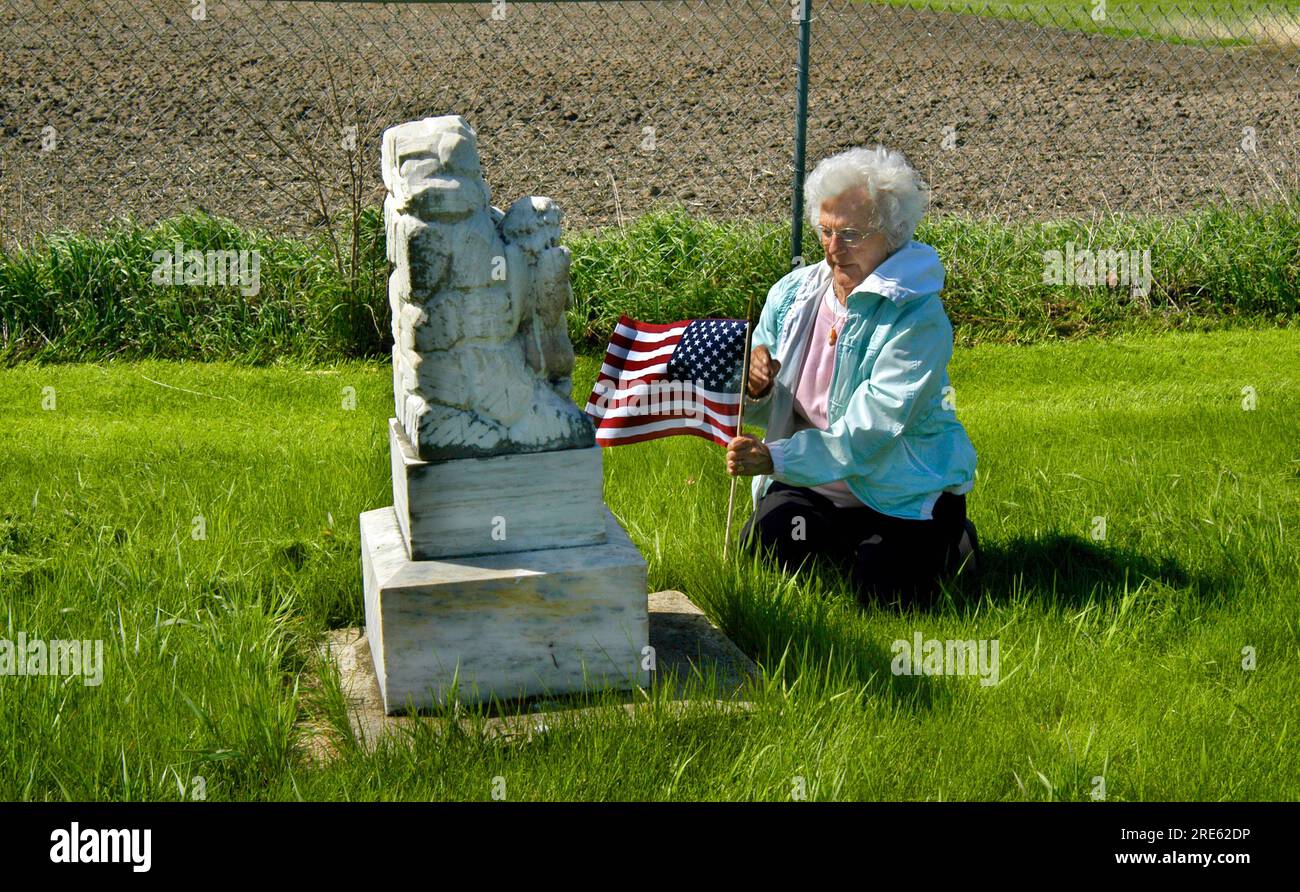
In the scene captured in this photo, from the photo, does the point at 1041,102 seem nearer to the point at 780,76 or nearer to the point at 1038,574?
the point at 780,76

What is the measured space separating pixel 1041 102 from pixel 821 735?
1046 centimetres

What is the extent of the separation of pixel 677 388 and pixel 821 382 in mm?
532

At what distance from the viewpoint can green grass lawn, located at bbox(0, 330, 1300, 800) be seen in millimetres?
3316

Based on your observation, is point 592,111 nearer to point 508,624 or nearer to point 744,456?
point 744,456

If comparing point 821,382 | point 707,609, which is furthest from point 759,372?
point 707,609

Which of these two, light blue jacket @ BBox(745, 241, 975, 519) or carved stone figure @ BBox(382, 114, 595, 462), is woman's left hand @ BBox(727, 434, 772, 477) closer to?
light blue jacket @ BBox(745, 241, 975, 519)

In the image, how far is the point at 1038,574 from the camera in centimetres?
465

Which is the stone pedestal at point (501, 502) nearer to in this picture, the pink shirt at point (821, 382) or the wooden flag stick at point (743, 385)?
the wooden flag stick at point (743, 385)

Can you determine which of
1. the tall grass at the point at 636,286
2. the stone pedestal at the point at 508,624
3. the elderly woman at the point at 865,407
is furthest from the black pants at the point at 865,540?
the tall grass at the point at 636,286

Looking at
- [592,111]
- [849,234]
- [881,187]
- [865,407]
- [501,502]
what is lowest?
[501,502]

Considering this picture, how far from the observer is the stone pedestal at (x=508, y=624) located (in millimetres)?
3605

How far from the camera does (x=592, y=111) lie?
1133 centimetres
